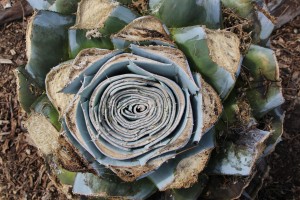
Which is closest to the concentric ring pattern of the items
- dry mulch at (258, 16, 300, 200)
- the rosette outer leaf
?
the rosette outer leaf

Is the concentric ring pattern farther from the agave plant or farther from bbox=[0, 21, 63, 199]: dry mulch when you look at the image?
bbox=[0, 21, 63, 199]: dry mulch

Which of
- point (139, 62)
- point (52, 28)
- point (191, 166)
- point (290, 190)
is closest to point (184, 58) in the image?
point (139, 62)

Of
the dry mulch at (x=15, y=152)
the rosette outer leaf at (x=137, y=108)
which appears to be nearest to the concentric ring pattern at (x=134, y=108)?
the rosette outer leaf at (x=137, y=108)

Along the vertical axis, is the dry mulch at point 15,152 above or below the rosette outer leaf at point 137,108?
below

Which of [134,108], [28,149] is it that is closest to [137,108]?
[134,108]

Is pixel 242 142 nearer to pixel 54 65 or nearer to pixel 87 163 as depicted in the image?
pixel 87 163

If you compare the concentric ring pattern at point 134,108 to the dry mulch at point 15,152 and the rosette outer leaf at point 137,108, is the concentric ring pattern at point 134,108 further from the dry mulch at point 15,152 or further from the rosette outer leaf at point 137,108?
the dry mulch at point 15,152
